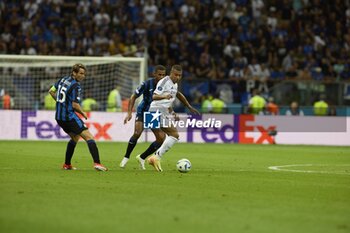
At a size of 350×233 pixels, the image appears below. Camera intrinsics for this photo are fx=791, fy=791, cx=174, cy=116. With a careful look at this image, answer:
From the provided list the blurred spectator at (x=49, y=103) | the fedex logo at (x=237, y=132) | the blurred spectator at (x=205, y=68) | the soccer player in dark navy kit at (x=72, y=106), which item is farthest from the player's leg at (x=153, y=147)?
the blurred spectator at (x=205, y=68)

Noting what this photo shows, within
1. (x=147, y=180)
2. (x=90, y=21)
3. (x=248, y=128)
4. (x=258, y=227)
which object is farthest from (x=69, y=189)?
(x=90, y=21)

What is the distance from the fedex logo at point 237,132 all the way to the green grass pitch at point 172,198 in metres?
11.2

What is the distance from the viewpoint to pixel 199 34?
34094 millimetres

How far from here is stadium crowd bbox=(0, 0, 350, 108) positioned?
32688mm

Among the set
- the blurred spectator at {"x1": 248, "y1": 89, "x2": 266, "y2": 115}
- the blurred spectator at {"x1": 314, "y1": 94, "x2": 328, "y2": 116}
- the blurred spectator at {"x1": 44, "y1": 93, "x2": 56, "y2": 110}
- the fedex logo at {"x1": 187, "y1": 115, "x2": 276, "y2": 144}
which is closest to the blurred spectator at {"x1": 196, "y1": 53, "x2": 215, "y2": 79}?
the blurred spectator at {"x1": 248, "y1": 89, "x2": 266, "y2": 115}

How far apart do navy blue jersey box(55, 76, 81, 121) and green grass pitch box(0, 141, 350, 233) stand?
1.06 meters

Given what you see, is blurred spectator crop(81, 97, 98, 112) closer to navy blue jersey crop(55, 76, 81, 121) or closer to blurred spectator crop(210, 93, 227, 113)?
blurred spectator crop(210, 93, 227, 113)

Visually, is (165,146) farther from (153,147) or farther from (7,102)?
(7,102)

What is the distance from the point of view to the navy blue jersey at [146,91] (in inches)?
650

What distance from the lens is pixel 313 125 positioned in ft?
97.4

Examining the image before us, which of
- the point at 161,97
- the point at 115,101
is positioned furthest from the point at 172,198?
the point at 115,101

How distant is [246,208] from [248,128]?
20147 mm

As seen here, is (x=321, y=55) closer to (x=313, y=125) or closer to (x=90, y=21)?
(x=313, y=125)

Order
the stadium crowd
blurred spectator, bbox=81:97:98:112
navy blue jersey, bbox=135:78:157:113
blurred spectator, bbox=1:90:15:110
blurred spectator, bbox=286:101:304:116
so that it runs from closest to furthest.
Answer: navy blue jersey, bbox=135:78:157:113 < blurred spectator, bbox=1:90:15:110 < blurred spectator, bbox=81:97:98:112 < blurred spectator, bbox=286:101:304:116 < the stadium crowd
